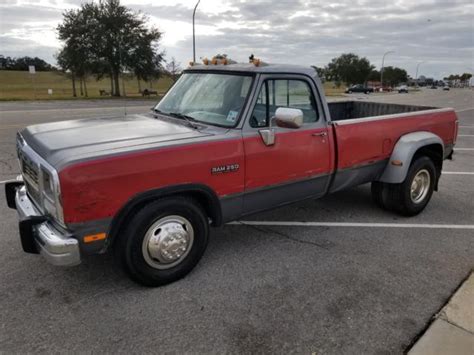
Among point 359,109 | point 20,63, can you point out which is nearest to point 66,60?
point 359,109

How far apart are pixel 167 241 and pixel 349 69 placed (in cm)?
11021

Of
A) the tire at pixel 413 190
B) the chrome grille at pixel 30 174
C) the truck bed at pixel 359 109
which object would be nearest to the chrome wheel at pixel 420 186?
the tire at pixel 413 190

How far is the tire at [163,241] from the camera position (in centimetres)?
337

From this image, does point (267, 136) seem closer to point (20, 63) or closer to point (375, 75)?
point (20, 63)

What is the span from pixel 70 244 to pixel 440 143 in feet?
15.7

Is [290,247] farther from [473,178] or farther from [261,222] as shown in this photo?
[473,178]

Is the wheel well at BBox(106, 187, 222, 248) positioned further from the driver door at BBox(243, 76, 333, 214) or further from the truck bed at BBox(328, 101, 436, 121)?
the truck bed at BBox(328, 101, 436, 121)

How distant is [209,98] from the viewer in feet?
14.0

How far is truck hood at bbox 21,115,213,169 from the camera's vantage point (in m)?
3.18

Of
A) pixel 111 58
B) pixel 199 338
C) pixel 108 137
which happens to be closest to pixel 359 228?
pixel 199 338

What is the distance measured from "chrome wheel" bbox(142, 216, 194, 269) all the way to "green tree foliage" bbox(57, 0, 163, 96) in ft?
134

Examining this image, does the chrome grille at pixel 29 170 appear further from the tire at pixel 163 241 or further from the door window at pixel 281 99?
the door window at pixel 281 99

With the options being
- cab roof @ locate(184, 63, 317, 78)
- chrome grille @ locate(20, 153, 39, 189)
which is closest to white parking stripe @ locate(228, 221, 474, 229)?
cab roof @ locate(184, 63, 317, 78)

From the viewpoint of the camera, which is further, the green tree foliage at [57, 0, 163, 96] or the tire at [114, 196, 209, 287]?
the green tree foliage at [57, 0, 163, 96]
